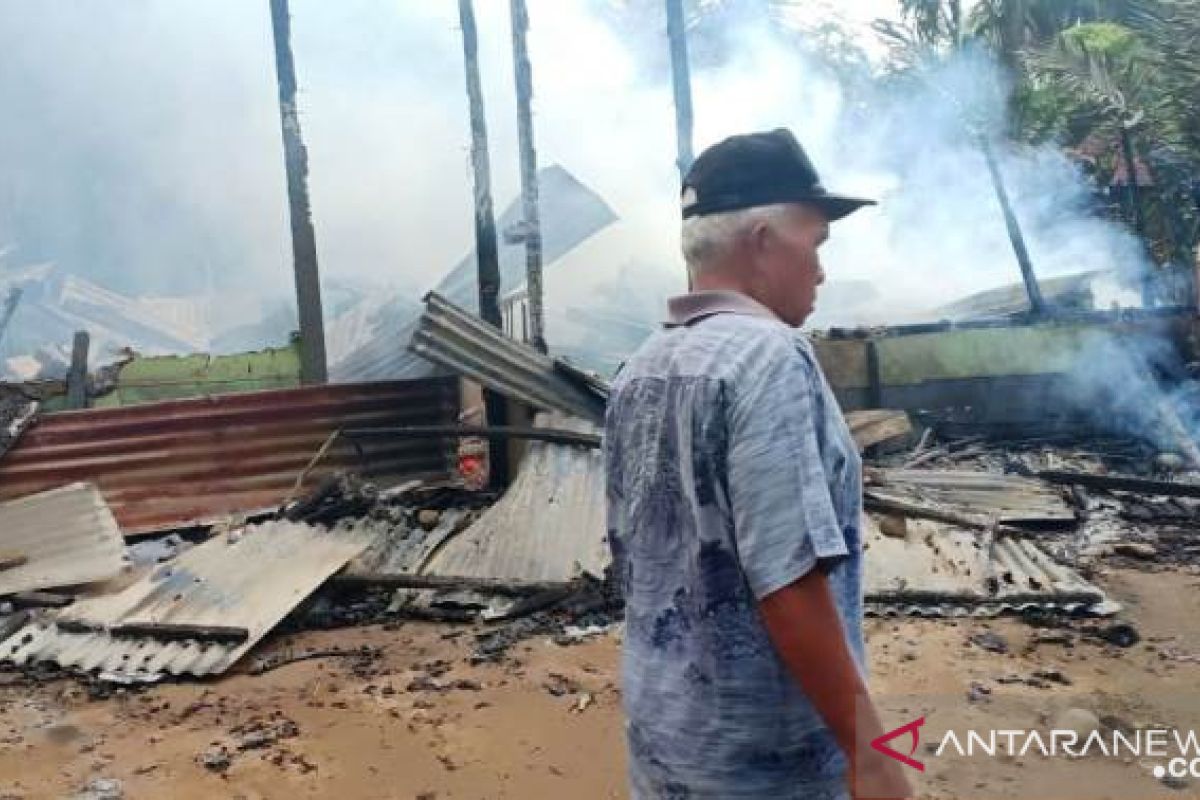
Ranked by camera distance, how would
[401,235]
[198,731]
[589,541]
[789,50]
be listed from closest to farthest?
[198,731]
[589,541]
[401,235]
[789,50]

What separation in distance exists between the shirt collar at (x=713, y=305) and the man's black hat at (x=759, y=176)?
143 mm

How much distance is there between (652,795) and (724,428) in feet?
2.19

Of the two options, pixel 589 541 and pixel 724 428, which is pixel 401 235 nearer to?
pixel 589 541

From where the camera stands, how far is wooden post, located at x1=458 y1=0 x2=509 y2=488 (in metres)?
8.05

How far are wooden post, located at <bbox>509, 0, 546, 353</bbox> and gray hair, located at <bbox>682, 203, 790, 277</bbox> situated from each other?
10.1m

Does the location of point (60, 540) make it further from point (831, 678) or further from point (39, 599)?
point (831, 678)

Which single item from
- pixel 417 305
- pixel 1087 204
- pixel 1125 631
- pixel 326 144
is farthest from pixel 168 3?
pixel 1125 631

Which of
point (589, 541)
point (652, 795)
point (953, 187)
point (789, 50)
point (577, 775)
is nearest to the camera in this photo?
point (652, 795)

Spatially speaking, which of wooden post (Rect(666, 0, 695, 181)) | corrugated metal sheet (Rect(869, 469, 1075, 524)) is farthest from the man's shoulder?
wooden post (Rect(666, 0, 695, 181))

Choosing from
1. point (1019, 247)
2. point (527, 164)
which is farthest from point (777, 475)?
point (527, 164)

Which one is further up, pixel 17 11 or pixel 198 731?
pixel 17 11

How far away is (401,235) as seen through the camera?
803 inches

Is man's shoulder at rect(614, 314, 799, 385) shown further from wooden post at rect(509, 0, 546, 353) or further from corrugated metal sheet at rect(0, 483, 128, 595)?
wooden post at rect(509, 0, 546, 353)

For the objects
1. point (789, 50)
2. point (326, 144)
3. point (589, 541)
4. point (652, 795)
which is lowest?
point (589, 541)
